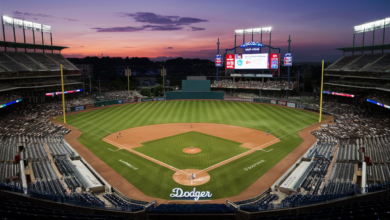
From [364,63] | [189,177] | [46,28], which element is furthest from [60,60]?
[364,63]

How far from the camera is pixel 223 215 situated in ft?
38.9

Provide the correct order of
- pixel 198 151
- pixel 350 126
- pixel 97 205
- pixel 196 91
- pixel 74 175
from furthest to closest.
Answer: pixel 196 91
pixel 350 126
pixel 198 151
pixel 74 175
pixel 97 205

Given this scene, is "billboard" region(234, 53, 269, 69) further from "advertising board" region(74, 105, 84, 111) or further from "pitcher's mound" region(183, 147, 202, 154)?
"pitcher's mound" region(183, 147, 202, 154)

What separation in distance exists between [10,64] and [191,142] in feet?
133


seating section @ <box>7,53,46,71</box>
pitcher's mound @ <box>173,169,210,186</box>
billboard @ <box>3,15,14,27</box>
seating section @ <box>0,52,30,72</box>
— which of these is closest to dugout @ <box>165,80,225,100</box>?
seating section @ <box>7,53,46,71</box>

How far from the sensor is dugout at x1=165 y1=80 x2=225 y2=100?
60719 mm

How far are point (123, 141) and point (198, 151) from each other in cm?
926

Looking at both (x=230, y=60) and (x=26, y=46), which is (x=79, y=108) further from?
(x=230, y=60)

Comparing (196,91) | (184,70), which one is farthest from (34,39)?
(184,70)

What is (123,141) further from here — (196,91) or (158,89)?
(158,89)

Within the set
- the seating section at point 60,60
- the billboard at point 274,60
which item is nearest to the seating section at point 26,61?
the seating section at point 60,60

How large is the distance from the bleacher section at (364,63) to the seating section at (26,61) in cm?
6300

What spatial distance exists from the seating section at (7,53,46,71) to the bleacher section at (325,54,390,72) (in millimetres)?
63001

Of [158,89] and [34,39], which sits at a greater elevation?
[34,39]
